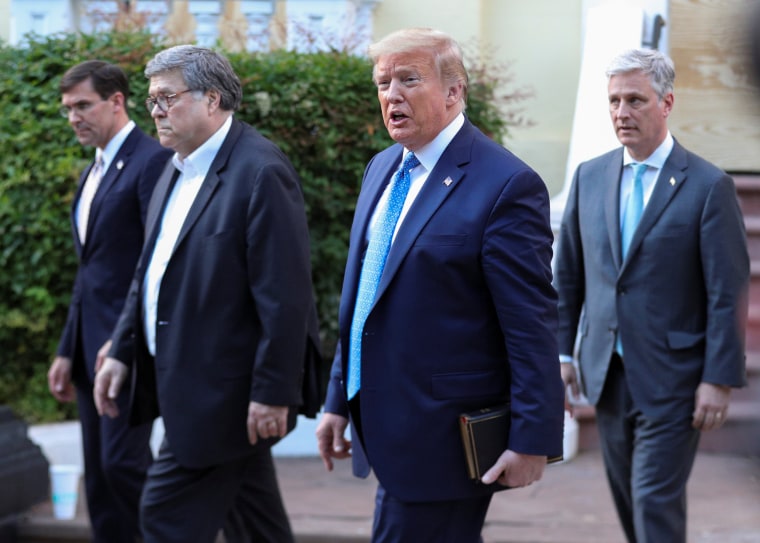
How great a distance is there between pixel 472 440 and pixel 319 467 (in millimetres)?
4033

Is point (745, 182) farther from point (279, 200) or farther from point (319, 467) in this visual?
point (279, 200)

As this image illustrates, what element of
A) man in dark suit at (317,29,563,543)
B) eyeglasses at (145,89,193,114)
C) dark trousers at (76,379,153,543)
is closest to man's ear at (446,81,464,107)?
man in dark suit at (317,29,563,543)

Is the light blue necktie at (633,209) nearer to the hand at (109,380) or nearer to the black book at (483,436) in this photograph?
the black book at (483,436)

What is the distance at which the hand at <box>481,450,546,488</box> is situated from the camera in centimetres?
285

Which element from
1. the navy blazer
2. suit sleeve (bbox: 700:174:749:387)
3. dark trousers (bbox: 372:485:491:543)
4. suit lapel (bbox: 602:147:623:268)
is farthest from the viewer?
the navy blazer

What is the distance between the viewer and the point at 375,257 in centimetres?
307

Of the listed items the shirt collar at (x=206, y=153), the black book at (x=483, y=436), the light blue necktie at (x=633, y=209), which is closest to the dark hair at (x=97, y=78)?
the shirt collar at (x=206, y=153)

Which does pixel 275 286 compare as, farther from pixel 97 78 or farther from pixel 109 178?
pixel 97 78

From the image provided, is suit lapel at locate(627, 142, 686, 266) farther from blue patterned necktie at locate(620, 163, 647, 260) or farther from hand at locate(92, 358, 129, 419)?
hand at locate(92, 358, 129, 419)

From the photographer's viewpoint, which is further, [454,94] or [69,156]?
[69,156]

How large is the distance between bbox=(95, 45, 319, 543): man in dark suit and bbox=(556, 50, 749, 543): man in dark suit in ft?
3.89

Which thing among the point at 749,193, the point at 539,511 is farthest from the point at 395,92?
the point at 749,193

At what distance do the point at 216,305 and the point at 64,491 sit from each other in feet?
Result: 7.38

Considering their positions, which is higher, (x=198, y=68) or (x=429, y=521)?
(x=198, y=68)
